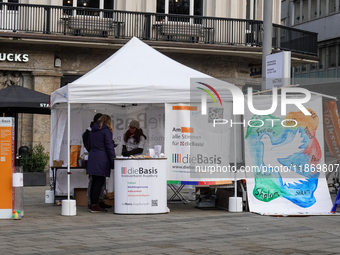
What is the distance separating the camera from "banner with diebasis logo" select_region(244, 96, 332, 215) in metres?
11.9

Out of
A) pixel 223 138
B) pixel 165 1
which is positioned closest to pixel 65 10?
pixel 165 1

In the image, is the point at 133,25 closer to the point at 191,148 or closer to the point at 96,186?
the point at 191,148

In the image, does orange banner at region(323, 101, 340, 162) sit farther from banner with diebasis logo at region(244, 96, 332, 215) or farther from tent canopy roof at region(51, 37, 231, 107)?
tent canopy roof at region(51, 37, 231, 107)

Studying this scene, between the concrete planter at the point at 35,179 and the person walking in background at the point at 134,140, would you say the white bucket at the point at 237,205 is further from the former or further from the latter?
the concrete planter at the point at 35,179

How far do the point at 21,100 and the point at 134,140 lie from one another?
520cm

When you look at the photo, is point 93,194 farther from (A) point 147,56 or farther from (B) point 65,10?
(B) point 65,10

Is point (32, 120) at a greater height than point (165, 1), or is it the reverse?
point (165, 1)

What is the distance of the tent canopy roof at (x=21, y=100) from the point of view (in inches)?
689

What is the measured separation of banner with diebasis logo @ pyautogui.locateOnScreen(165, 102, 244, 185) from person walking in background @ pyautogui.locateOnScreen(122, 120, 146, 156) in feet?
5.44

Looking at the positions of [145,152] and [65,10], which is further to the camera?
[65,10]

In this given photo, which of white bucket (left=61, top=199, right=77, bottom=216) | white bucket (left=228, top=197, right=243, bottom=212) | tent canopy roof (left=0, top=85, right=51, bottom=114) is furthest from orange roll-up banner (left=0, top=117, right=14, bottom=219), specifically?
tent canopy roof (left=0, top=85, right=51, bottom=114)

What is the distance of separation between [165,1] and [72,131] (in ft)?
40.0

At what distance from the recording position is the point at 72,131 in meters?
14.4

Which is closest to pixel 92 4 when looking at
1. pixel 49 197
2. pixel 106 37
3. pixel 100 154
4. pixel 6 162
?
pixel 106 37
